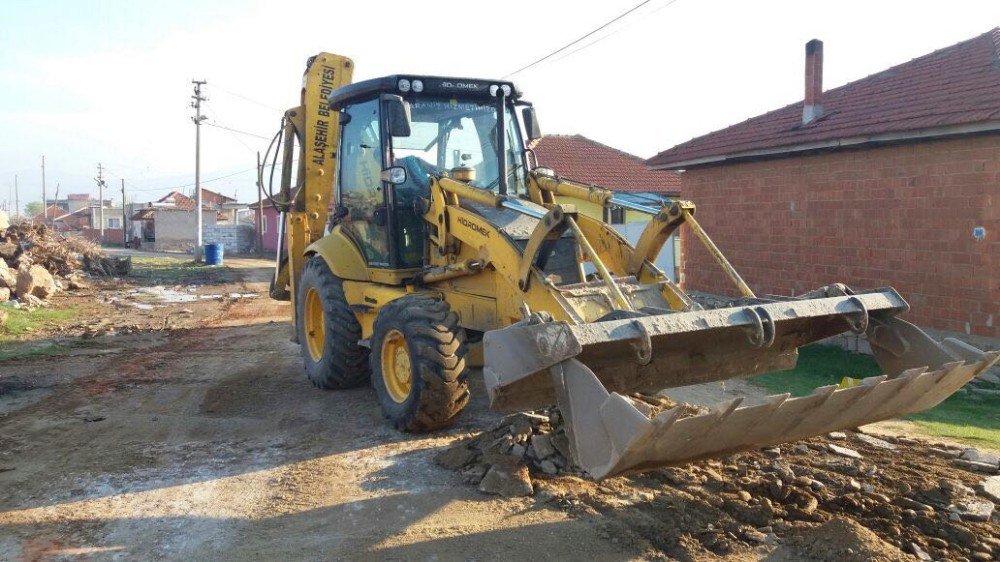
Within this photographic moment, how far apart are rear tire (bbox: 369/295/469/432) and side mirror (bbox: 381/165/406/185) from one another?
1.28 meters

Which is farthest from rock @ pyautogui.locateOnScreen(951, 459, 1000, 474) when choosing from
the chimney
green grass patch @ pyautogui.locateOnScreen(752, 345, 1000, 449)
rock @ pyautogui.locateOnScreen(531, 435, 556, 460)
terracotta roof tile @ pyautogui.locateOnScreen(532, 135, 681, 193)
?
terracotta roof tile @ pyautogui.locateOnScreen(532, 135, 681, 193)

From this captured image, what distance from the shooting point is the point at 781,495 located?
4.77m

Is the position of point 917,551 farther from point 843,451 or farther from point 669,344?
point 669,344

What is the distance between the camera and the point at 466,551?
4.25m

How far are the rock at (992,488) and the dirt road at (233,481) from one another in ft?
8.14

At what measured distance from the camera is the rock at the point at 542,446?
17.7ft

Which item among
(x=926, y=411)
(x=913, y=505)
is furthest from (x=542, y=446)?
(x=926, y=411)

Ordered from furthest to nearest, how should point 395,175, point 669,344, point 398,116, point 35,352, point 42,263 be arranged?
point 42,263 → point 35,352 → point 395,175 → point 398,116 → point 669,344

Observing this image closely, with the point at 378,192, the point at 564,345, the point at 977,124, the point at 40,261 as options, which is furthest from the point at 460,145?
the point at 40,261

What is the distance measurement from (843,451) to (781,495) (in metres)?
1.18

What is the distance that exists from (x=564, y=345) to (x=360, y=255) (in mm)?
3994

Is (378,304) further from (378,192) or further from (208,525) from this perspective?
(208,525)

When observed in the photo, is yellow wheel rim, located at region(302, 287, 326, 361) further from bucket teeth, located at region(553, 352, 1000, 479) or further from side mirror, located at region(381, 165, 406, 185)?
bucket teeth, located at region(553, 352, 1000, 479)

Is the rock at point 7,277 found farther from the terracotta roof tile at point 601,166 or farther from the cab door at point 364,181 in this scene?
the terracotta roof tile at point 601,166
